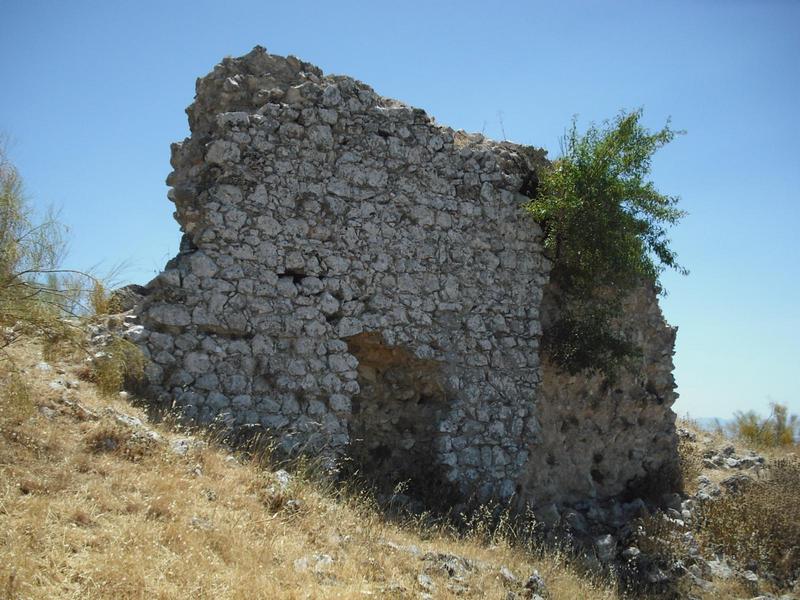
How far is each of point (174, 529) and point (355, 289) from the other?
3.72 meters

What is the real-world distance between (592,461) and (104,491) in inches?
273

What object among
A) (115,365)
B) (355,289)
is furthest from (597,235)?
(115,365)

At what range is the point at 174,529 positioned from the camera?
5023mm

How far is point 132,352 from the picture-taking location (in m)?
6.75

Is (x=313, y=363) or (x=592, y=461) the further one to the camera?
(x=592, y=461)

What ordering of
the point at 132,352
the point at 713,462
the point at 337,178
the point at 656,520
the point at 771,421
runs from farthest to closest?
the point at 771,421, the point at 713,462, the point at 656,520, the point at 337,178, the point at 132,352

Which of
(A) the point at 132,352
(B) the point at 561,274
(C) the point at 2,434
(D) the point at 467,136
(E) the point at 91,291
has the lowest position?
(C) the point at 2,434

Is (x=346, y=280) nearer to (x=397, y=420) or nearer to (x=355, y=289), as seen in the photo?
(x=355, y=289)

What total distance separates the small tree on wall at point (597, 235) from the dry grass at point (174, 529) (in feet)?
11.2

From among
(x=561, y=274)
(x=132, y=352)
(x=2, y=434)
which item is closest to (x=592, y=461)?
(x=561, y=274)

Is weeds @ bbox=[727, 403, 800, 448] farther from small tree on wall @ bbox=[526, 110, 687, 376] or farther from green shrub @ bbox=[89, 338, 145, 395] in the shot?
green shrub @ bbox=[89, 338, 145, 395]

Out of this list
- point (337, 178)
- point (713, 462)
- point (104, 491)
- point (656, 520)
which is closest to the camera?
point (104, 491)

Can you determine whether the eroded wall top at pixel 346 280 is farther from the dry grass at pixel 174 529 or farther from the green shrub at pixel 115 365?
the dry grass at pixel 174 529

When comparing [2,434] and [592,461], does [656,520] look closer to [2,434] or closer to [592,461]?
[592,461]
